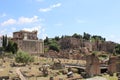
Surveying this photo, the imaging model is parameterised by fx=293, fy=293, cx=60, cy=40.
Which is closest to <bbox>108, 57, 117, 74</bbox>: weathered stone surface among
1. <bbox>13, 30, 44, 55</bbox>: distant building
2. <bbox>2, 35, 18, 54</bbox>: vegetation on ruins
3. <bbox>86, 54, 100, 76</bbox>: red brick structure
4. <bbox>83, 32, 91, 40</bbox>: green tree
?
<bbox>86, 54, 100, 76</bbox>: red brick structure

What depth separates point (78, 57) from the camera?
94750mm

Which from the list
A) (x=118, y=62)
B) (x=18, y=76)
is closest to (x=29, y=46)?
(x=18, y=76)

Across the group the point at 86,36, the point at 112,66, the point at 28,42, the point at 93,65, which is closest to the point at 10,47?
the point at 28,42

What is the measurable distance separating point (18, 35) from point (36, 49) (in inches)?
544

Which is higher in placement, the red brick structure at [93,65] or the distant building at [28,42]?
the distant building at [28,42]

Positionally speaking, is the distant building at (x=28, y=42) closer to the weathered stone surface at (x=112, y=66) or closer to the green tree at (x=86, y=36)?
the green tree at (x=86, y=36)

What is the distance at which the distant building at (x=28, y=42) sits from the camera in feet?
347

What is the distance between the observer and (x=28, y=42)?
108 metres

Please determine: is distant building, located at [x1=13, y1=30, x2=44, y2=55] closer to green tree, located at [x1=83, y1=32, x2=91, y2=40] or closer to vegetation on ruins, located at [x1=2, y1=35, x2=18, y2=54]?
vegetation on ruins, located at [x1=2, y1=35, x2=18, y2=54]

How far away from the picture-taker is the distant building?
347 feet

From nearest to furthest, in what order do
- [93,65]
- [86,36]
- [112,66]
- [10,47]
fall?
[112,66]
[93,65]
[10,47]
[86,36]

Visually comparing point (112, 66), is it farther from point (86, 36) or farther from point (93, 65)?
point (86, 36)

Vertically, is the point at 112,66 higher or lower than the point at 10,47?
lower

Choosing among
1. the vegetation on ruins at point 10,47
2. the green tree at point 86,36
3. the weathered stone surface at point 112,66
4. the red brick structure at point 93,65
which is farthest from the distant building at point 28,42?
the weathered stone surface at point 112,66
